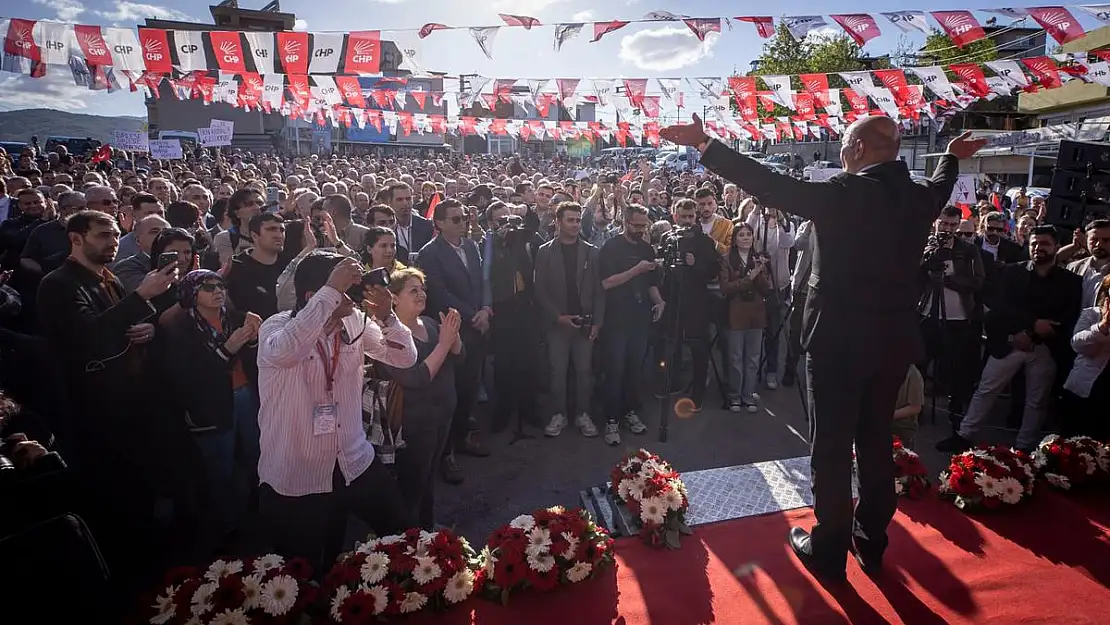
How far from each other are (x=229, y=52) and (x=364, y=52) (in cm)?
209

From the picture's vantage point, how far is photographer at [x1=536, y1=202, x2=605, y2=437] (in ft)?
18.2

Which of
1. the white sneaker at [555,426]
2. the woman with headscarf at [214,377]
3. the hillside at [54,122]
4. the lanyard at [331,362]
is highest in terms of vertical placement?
the hillside at [54,122]

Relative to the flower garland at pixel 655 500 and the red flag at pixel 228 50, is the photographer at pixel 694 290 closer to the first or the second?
the flower garland at pixel 655 500

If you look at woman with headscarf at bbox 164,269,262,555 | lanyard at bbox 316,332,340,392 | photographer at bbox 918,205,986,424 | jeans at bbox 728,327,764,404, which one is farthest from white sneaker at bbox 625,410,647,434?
lanyard at bbox 316,332,340,392

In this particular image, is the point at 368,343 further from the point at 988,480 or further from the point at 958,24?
the point at 958,24

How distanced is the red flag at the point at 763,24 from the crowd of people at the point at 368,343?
295 cm

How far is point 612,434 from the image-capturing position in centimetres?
548

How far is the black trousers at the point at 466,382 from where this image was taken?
5098 millimetres

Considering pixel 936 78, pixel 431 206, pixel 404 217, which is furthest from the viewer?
pixel 936 78

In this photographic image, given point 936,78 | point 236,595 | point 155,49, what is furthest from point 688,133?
point 936,78

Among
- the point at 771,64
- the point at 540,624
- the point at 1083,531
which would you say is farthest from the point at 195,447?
the point at 771,64

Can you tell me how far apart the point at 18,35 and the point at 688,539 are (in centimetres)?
1101

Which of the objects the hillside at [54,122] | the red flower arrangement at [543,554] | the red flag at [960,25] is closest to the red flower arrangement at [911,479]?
the red flower arrangement at [543,554]

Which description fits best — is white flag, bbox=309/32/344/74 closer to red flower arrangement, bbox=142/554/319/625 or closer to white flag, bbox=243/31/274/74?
white flag, bbox=243/31/274/74
